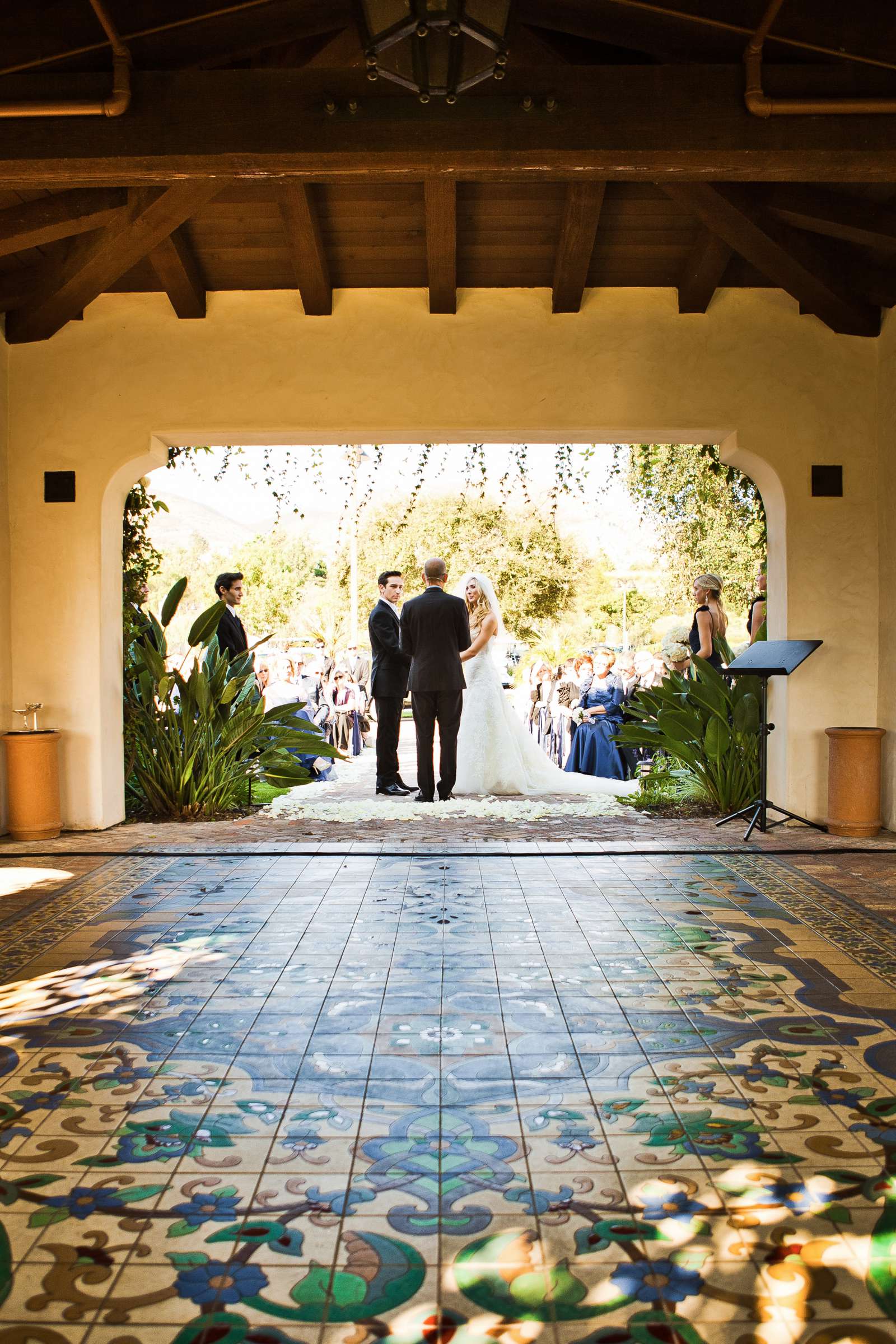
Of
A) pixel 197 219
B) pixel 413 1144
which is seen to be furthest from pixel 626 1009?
pixel 197 219

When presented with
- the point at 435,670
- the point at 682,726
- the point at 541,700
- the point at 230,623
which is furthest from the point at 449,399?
the point at 541,700

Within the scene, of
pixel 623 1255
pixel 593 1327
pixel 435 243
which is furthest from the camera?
pixel 435 243

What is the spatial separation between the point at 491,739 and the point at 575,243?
3906 millimetres

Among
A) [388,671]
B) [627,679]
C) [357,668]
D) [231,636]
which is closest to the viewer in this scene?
[231,636]

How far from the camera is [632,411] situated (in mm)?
6562

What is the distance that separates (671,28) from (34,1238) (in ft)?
16.4

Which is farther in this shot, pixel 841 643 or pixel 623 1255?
pixel 841 643

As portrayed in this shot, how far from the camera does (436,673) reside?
770cm

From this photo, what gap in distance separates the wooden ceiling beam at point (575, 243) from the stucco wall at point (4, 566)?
3.37 metres

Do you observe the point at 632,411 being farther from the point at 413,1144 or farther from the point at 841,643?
the point at 413,1144

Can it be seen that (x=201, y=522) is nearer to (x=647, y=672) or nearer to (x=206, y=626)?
(x=647, y=672)

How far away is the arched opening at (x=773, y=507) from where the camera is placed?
6.59 metres

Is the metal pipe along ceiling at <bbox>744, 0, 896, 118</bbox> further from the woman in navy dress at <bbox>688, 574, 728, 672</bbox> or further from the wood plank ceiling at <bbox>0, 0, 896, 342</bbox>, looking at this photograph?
the woman in navy dress at <bbox>688, 574, 728, 672</bbox>

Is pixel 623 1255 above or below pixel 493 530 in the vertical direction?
below
